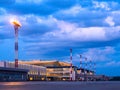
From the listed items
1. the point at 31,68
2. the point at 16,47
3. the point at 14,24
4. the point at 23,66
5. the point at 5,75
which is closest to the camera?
the point at 16,47

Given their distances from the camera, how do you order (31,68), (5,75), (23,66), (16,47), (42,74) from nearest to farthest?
(16,47), (5,75), (23,66), (31,68), (42,74)

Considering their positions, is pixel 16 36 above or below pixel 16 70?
above

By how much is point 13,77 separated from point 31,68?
34936 millimetres

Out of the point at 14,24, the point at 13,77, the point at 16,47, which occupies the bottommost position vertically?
the point at 13,77

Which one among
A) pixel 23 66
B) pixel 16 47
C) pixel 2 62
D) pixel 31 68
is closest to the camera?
pixel 16 47

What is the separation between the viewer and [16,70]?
14125 cm

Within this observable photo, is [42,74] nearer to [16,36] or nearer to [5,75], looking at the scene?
[5,75]

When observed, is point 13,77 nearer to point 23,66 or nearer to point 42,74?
point 23,66

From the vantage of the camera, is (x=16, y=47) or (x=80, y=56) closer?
(x=16, y=47)

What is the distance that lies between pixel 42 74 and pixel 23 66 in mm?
32247

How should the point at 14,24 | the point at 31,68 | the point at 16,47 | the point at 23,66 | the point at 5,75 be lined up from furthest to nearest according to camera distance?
1. the point at 31,68
2. the point at 23,66
3. the point at 5,75
4. the point at 14,24
5. the point at 16,47

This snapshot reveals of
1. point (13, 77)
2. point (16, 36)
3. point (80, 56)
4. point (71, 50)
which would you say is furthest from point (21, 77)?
point (80, 56)

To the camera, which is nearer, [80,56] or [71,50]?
[71,50]

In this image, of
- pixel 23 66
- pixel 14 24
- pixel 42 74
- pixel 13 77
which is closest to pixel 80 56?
pixel 42 74
